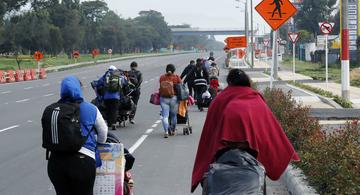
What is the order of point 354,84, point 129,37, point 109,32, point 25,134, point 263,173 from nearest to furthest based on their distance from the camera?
point 263,173
point 25,134
point 354,84
point 109,32
point 129,37

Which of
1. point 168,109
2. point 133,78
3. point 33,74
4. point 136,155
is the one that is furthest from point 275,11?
point 33,74

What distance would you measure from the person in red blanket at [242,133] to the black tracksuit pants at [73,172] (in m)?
0.91

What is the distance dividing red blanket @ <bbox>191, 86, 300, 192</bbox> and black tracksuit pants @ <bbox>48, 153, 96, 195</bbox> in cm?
91

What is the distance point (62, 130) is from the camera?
6.02 m

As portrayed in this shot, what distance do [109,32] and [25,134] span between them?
5101 inches

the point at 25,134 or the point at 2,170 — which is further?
the point at 25,134

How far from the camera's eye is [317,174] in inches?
314

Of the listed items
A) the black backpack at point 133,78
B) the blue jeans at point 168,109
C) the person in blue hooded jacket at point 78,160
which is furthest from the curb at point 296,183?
the black backpack at point 133,78

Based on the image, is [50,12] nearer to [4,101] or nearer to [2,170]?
[4,101]

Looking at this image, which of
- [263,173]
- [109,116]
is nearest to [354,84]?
[109,116]

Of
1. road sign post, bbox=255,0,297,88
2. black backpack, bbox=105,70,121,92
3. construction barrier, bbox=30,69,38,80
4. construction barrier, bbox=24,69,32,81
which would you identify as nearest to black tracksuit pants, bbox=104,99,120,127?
black backpack, bbox=105,70,121,92

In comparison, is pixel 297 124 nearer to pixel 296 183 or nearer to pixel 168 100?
pixel 296 183

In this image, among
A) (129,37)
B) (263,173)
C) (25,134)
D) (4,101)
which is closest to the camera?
(263,173)

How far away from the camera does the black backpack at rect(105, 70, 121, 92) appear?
16.9 meters
